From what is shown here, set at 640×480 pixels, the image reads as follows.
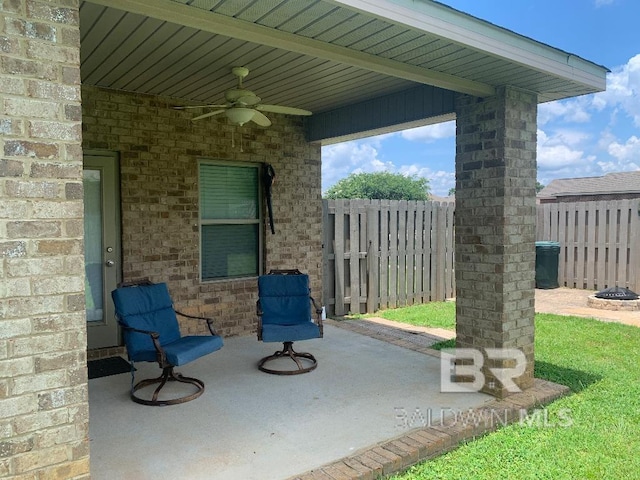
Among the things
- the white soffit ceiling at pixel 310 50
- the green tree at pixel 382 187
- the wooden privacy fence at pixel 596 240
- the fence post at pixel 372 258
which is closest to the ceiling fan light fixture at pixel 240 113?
the white soffit ceiling at pixel 310 50

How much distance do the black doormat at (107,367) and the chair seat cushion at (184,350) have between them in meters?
0.88

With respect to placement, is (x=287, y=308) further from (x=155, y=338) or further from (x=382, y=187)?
(x=382, y=187)

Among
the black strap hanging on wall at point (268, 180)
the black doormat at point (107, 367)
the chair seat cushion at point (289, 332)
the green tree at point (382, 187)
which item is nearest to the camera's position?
the chair seat cushion at point (289, 332)

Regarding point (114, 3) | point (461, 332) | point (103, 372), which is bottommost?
point (103, 372)

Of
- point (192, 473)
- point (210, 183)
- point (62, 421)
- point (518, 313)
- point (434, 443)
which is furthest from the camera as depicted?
point (210, 183)

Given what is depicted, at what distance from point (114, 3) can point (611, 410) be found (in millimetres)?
4390

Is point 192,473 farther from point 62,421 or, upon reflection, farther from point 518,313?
point 518,313

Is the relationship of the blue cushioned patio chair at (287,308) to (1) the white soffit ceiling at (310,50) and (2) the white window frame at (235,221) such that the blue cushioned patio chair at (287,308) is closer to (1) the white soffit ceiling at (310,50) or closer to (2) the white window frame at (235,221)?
(2) the white window frame at (235,221)

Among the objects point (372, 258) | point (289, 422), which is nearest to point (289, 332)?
point (289, 422)

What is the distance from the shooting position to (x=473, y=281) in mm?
4312

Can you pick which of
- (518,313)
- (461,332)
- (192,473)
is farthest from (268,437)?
(518,313)

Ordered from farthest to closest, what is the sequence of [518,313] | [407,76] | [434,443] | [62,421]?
1. [518,313]
2. [407,76]
3. [434,443]
4. [62,421]

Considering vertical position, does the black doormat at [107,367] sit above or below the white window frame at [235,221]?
below

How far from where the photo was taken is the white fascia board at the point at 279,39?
252 cm
